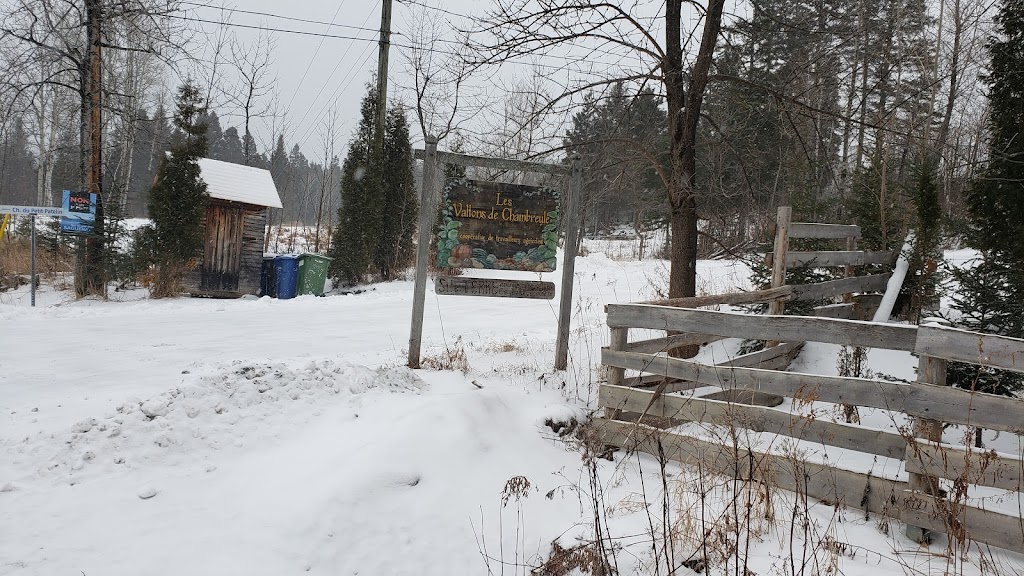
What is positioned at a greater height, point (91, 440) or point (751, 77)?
point (751, 77)

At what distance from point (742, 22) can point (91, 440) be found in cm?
746

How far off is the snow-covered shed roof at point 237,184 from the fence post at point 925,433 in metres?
13.9

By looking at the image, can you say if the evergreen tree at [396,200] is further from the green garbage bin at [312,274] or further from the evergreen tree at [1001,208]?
the evergreen tree at [1001,208]

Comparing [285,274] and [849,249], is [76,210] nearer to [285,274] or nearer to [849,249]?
[285,274]

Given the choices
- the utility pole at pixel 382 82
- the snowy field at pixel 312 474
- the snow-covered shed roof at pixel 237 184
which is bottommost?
the snowy field at pixel 312 474

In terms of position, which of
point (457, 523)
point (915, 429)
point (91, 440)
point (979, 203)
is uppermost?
point (979, 203)

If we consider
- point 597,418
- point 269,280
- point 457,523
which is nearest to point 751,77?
point 597,418

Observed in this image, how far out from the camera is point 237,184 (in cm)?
1461

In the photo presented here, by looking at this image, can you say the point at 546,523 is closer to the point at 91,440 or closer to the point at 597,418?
the point at 597,418

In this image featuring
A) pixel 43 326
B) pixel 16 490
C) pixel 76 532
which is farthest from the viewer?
pixel 43 326

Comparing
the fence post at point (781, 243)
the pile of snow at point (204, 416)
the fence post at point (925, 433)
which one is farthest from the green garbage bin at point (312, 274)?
the fence post at point (925, 433)

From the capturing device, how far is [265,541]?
309cm

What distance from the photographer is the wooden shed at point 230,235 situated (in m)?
13.8

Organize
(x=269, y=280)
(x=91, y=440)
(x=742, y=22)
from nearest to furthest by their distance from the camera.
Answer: (x=91, y=440) < (x=742, y=22) < (x=269, y=280)
